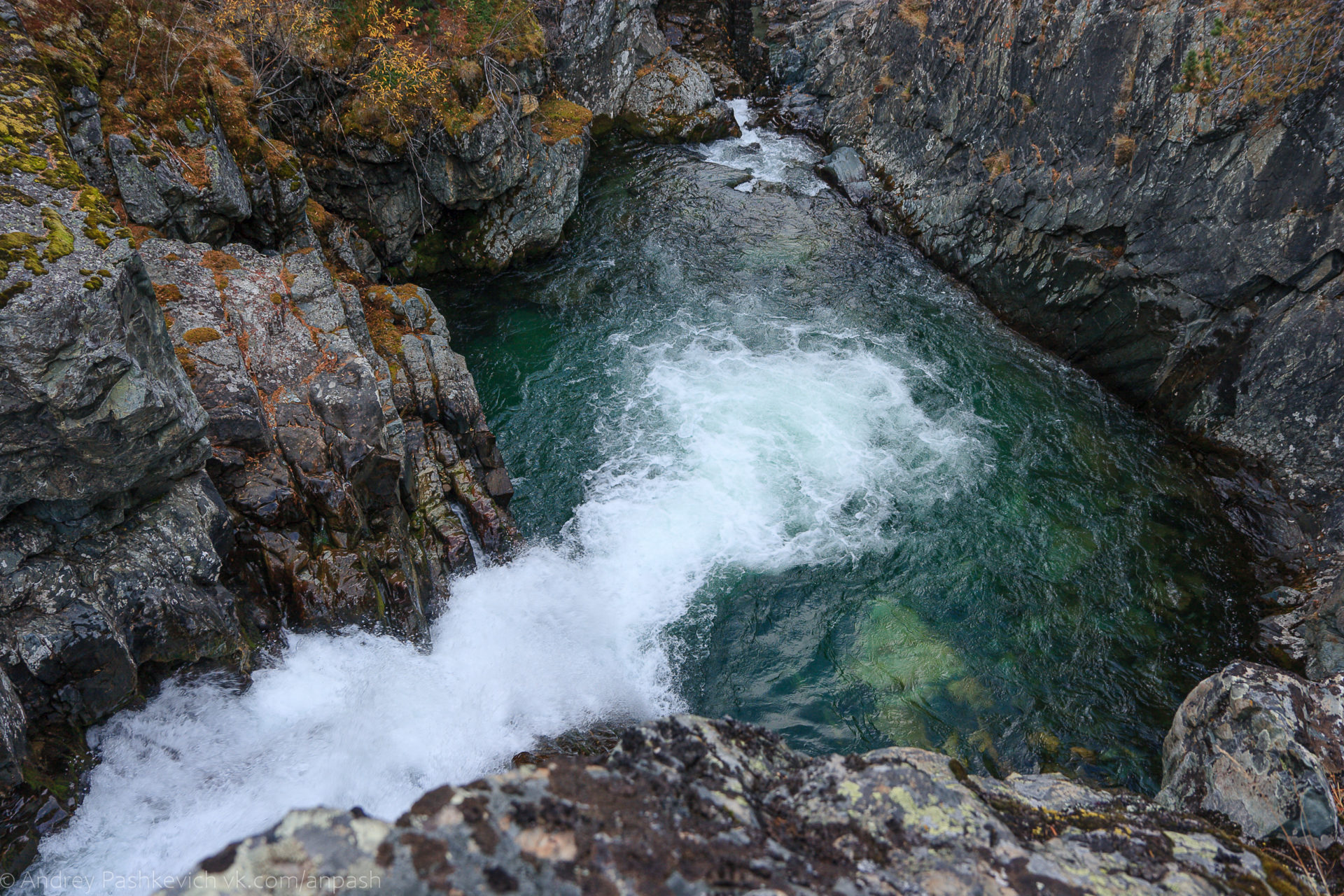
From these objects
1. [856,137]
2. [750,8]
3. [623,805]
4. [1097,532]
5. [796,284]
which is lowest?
[623,805]

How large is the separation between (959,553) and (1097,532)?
117 inches

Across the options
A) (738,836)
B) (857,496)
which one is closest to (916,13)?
(857,496)

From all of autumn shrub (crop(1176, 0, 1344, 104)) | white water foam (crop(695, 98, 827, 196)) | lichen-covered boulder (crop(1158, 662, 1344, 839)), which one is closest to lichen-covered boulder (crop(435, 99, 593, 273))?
white water foam (crop(695, 98, 827, 196))

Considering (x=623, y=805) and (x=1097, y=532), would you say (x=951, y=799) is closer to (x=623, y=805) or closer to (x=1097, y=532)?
(x=623, y=805)

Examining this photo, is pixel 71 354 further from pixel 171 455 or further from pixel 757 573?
pixel 757 573

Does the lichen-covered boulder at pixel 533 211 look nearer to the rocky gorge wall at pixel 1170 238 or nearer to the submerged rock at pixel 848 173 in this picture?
the submerged rock at pixel 848 173

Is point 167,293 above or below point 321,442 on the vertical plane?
above

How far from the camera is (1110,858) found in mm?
4367

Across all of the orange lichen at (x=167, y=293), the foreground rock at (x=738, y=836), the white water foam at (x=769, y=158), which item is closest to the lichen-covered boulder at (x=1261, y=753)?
the foreground rock at (x=738, y=836)

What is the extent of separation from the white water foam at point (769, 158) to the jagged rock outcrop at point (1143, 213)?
3.66 metres

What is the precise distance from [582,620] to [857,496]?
6.21m

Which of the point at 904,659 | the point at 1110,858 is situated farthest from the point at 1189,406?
the point at 1110,858

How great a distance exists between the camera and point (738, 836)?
3818 mm

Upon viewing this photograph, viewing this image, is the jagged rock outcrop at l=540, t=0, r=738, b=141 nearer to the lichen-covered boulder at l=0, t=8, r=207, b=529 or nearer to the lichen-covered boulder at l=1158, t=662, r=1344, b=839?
the lichen-covered boulder at l=0, t=8, r=207, b=529
